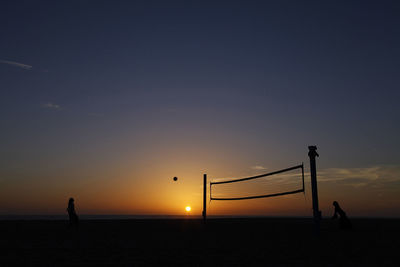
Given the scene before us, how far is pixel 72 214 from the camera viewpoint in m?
15.3

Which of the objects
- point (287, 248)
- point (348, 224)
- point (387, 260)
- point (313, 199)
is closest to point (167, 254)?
point (287, 248)

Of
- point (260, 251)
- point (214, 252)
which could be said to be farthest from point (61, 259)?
point (260, 251)

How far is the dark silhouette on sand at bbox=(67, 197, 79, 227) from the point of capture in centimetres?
1520

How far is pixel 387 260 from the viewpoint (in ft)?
20.8

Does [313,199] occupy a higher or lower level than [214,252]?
higher

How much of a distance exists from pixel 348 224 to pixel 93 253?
9685mm

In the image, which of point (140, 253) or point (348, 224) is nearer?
point (140, 253)

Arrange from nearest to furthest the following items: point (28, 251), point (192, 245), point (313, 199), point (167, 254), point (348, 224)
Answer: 1. point (167, 254)
2. point (28, 251)
3. point (192, 245)
4. point (313, 199)
5. point (348, 224)

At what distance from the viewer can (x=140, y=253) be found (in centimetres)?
723

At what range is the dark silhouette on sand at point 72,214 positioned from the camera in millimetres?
15201

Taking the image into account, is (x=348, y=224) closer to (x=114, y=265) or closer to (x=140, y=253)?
(x=140, y=253)

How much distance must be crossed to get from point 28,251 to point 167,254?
295 cm

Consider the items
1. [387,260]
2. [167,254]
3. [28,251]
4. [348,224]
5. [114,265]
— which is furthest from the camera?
[348,224]

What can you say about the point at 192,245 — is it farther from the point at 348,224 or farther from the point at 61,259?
the point at 348,224
